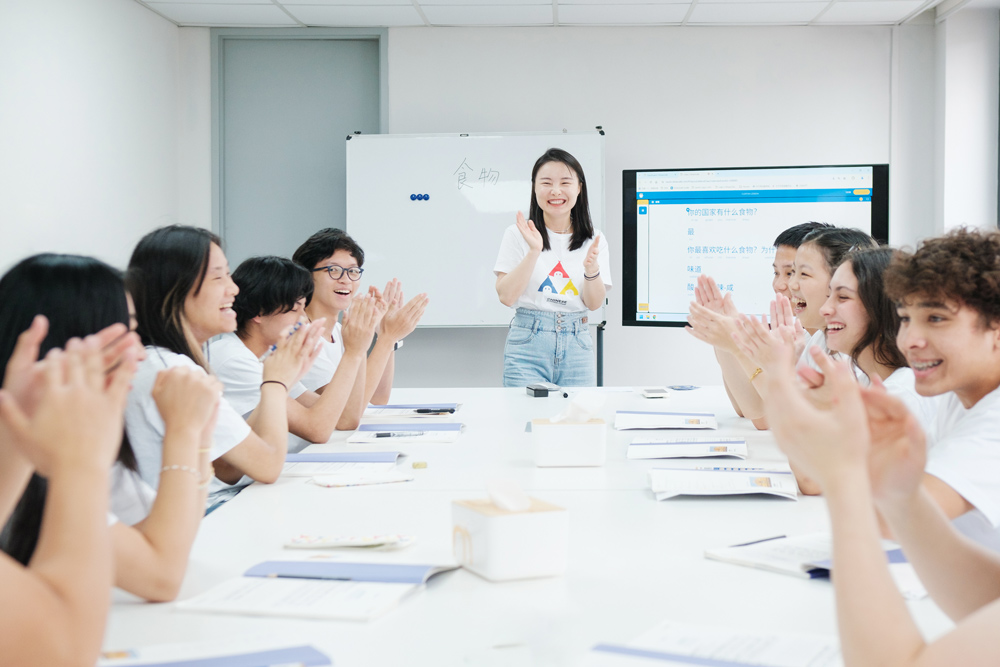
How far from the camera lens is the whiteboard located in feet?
15.4

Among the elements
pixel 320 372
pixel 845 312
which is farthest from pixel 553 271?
pixel 845 312

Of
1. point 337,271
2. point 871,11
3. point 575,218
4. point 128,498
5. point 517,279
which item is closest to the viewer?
point 128,498

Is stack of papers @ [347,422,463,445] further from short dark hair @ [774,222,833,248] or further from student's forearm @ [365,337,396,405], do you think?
short dark hair @ [774,222,833,248]

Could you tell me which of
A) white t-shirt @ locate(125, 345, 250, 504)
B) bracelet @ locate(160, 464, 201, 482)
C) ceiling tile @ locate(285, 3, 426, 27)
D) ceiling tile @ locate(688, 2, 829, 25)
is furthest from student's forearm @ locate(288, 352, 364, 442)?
ceiling tile @ locate(688, 2, 829, 25)

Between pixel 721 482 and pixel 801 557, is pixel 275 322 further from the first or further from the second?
pixel 801 557

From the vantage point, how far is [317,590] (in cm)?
107

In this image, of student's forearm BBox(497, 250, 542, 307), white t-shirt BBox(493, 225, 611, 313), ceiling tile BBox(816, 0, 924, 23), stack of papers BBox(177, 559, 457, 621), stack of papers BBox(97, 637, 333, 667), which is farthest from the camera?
ceiling tile BBox(816, 0, 924, 23)

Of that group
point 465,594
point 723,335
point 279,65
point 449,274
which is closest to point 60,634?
point 465,594

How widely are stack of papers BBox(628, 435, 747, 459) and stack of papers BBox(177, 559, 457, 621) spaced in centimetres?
92

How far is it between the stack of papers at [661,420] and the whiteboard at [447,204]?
2.28 metres

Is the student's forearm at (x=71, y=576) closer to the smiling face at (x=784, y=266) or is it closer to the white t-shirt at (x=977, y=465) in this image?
the white t-shirt at (x=977, y=465)

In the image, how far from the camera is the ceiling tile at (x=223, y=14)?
4.44 m

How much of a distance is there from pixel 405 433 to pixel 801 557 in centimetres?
130

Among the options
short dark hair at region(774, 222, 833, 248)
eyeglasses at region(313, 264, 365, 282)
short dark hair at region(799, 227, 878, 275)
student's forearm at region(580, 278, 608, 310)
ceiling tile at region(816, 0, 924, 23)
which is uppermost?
ceiling tile at region(816, 0, 924, 23)
